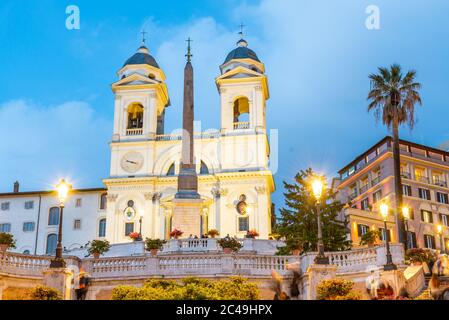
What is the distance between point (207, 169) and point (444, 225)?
92.9 ft

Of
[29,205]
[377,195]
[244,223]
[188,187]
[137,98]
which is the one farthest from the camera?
[29,205]

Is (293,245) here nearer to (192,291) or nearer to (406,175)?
(192,291)

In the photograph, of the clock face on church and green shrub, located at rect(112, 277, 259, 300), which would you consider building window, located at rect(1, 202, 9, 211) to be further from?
green shrub, located at rect(112, 277, 259, 300)

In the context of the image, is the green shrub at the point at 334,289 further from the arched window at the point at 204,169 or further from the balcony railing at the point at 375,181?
the balcony railing at the point at 375,181

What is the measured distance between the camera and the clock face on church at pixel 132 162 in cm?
7225

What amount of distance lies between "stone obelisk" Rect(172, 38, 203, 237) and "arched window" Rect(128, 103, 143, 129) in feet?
46.9

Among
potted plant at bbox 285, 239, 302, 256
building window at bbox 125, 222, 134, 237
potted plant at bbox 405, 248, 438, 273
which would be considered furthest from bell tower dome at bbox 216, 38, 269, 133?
potted plant at bbox 405, 248, 438, 273

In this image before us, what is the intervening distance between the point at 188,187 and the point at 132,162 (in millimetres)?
19627

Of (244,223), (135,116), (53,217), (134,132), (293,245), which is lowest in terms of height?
(293,245)

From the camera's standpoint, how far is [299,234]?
131ft

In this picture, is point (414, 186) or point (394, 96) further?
point (414, 186)

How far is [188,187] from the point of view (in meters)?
54.3

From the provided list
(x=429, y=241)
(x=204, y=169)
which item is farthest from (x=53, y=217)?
(x=429, y=241)
